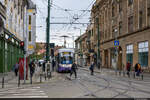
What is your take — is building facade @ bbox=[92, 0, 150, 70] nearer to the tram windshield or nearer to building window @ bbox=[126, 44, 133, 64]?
building window @ bbox=[126, 44, 133, 64]

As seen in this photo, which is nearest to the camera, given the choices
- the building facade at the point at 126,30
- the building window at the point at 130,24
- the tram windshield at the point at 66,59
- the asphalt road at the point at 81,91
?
the asphalt road at the point at 81,91

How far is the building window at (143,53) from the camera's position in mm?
32366

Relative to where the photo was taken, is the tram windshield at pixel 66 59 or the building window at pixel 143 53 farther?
the tram windshield at pixel 66 59

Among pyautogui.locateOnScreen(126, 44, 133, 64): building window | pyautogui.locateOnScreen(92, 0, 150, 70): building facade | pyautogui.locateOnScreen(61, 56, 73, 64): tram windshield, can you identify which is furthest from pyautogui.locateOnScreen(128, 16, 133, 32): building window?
pyautogui.locateOnScreen(61, 56, 73, 64): tram windshield

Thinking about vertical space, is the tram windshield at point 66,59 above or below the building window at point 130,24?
below

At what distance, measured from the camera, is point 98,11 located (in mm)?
57000

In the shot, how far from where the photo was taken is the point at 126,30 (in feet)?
130

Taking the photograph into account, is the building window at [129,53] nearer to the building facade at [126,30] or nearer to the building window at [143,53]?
the building facade at [126,30]

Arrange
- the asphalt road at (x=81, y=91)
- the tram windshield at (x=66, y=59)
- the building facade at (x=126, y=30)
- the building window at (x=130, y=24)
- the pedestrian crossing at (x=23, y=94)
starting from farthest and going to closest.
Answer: the building window at (x=130, y=24) → the tram windshield at (x=66, y=59) → the building facade at (x=126, y=30) → the asphalt road at (x=81, y=91) → the pedestrian crossing at (x=23, y=94)

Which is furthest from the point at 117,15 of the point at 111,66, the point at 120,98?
the point at 120,98

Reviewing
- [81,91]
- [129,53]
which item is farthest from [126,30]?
[81,91]

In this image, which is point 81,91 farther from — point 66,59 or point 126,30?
point 126,30

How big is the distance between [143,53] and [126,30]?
7.41 m

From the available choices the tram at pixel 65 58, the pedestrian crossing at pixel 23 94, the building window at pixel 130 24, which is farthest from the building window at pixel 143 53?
the pedestrian crossing at pixel 23 94
